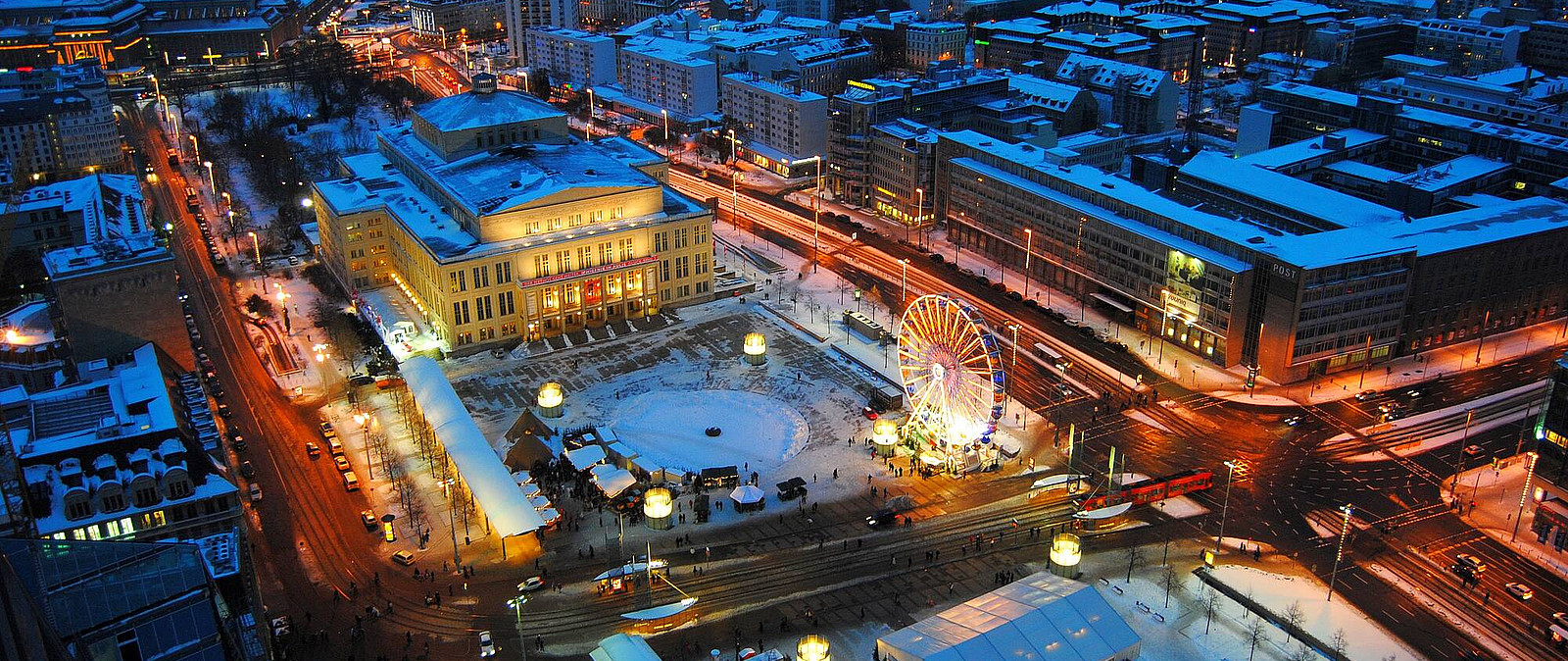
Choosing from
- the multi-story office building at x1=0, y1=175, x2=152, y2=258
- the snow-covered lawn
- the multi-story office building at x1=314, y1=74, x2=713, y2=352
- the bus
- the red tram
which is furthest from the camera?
the multi-story office building at x1=0, y1=175, x2=152, y2=258

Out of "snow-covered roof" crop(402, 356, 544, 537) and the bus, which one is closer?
"snow-covered roof" crop(402, 356, 544, 537)


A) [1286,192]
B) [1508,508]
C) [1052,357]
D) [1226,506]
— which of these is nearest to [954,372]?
[1226,506]

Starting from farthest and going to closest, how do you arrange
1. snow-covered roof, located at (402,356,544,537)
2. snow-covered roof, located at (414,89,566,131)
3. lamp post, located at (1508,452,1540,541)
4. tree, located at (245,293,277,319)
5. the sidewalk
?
snow-covered roof, located at (414,89,566,131) → tree, located at (245,293,277,319) → lamp post, located at (1508,452,1540,541) → snow-covered roof, located at (402,356,544,537) → the sidewalk

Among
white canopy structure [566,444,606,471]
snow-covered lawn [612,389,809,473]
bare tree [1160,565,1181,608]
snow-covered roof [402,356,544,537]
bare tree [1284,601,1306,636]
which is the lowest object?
bare tree [1160,565,1181,608]

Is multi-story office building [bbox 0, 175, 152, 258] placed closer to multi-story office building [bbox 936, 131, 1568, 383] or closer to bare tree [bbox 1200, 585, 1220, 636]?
multi-story office building [bbox 936, 131, 1568, 383]

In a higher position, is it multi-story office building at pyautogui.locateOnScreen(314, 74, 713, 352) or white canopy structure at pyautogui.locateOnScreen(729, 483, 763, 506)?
multi-story office building at pyautogui.locateOnScreen(314, 74, 713, 352)

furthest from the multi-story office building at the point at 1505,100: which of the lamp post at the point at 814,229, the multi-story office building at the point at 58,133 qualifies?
the multi-story office building at the point at 58,133

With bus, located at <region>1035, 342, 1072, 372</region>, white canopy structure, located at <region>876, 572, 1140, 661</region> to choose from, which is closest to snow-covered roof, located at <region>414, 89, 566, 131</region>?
bus, located at <region>1035, 342, 1072, 372</region>
